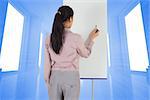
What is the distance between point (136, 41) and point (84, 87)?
0.93 meters

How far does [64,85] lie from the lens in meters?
1.62

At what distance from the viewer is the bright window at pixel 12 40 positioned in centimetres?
283

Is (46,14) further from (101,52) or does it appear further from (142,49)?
(142,49)

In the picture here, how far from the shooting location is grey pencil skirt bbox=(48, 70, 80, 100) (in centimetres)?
162

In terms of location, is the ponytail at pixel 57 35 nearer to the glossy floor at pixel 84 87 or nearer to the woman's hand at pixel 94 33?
the woman's hand at pixel 94 33

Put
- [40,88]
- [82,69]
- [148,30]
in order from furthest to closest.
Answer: [40,88] → [148,30] → [82,69]

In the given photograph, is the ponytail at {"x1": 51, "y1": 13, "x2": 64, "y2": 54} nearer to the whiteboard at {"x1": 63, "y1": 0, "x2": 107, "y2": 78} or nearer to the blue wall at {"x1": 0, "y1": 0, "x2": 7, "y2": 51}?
the whiteboard at {"x1": 63, "y1": 0, "x2": 107, "y2": 78}

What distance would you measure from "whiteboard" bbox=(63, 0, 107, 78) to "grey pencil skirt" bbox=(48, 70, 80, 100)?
0.65 meters

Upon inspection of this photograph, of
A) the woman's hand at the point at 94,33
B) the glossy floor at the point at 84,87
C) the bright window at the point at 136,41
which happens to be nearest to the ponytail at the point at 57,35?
the woman's hand at the point at 94,33

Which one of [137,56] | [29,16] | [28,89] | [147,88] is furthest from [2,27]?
[147,88]

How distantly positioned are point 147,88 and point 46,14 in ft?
5.37

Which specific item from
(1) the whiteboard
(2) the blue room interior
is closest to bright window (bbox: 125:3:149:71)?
(2) the blue room interior

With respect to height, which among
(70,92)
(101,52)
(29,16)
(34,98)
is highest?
(29,16)

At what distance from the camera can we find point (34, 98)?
9.55ft
